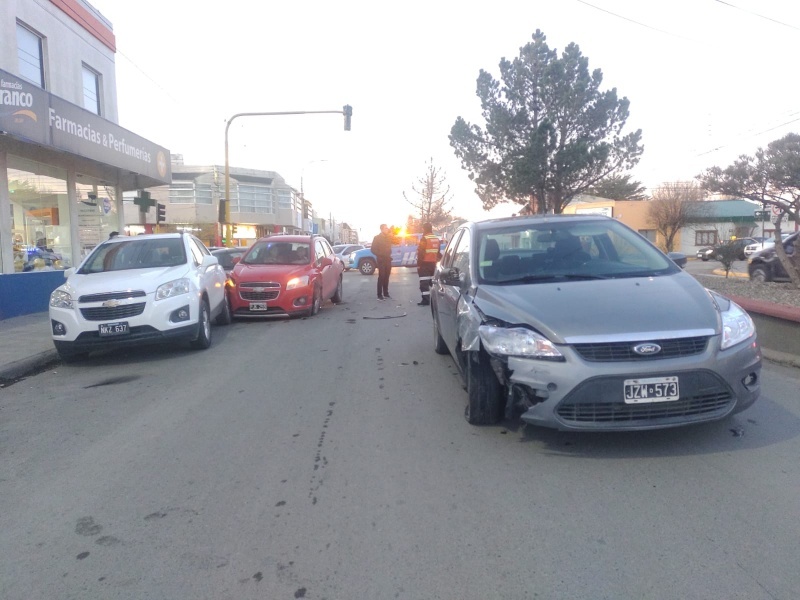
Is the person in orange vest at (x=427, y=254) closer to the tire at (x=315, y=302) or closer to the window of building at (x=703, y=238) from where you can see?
the tire at (x=315, y=302)

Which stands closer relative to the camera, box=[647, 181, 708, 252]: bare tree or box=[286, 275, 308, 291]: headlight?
box=[286, 275, 308, 291]: headlight

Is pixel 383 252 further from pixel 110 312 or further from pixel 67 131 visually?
pixel 110 312

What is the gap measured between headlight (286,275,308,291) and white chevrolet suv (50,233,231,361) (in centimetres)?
225

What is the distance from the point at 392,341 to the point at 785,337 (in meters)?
4.95

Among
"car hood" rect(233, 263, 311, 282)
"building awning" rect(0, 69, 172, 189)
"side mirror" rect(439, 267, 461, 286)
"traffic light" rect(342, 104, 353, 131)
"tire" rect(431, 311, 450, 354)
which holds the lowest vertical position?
"tire" rect(431, 311, 450, 354)

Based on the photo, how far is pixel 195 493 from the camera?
4.18 meters

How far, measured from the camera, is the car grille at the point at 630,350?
4.20 m

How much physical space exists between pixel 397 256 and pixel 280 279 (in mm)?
17381

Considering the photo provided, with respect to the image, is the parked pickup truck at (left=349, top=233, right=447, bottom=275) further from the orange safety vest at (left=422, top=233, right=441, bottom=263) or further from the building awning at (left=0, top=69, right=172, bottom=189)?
the orange safety vest at (left=422, top=233, right=441, bottom=263)

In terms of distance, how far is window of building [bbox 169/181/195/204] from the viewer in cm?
5888

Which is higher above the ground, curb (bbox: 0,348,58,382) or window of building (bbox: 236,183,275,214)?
window of building (bbox: 236,183,275,214)

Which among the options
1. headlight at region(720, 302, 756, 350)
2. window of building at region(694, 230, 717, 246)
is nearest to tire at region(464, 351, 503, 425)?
headlight at region(720, 302, 756, 350)

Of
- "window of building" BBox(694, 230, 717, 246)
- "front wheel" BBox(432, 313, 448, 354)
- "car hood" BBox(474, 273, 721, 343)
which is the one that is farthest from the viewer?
"window of building" BBox(694, 230, 717, 246)

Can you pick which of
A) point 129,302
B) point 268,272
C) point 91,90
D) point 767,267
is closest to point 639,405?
point 129,302
